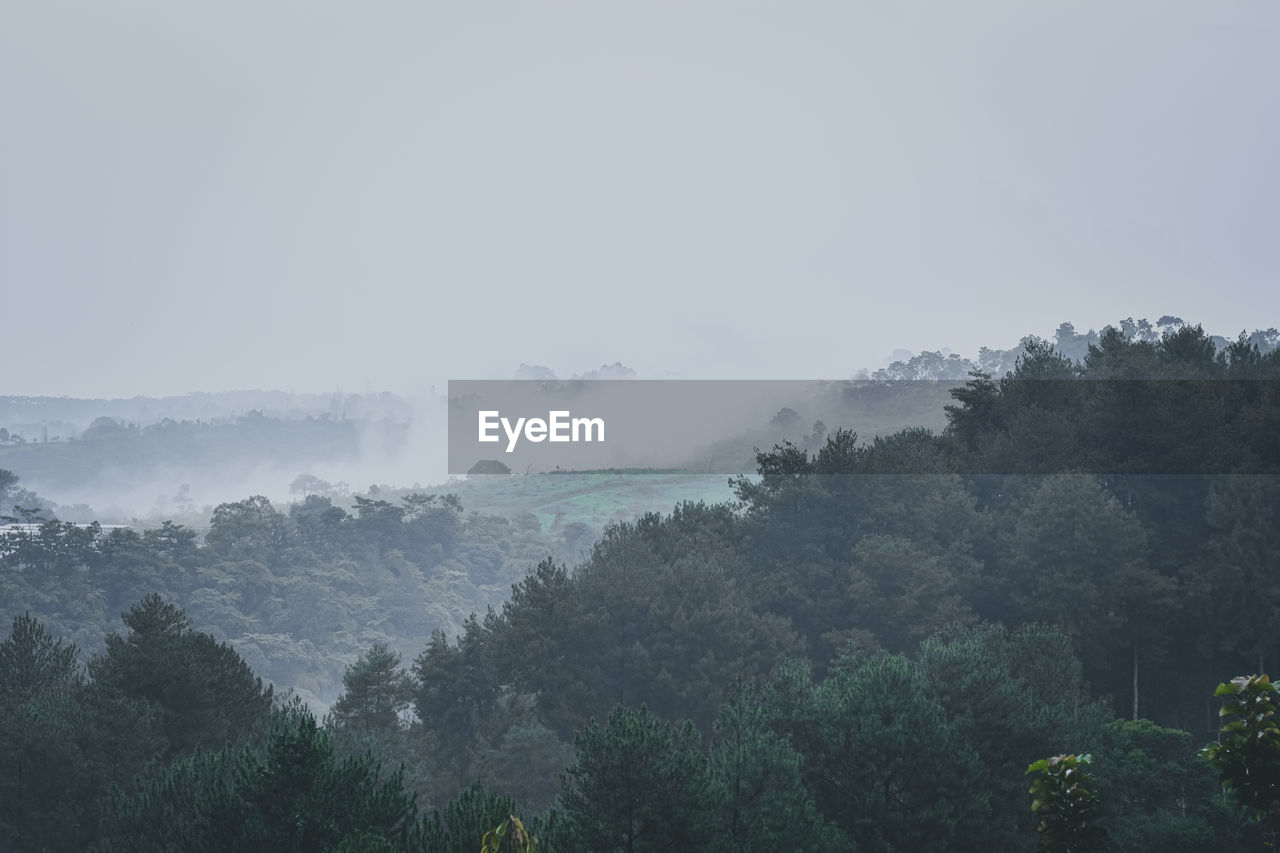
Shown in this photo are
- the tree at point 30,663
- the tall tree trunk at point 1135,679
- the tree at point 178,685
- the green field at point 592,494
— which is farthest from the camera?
the green field at point 592,494

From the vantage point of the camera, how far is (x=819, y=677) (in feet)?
145

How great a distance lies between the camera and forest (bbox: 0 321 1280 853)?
76.2 feet

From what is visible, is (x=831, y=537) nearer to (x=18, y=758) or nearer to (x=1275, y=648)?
(x=1275, y=648)

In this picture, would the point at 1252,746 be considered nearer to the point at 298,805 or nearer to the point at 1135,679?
the point at 298,805

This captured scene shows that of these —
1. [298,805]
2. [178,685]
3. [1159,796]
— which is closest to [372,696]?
[178,685]

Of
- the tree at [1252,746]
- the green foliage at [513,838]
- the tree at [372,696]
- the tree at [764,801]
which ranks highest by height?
the tree at [1252,746]

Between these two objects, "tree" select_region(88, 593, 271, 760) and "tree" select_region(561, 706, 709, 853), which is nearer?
"tree" select_region(561, 706, 709, 853)

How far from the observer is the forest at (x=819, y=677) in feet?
76.2

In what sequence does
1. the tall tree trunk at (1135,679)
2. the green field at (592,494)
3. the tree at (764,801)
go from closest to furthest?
the tree at (764,801) < the tall tree trunk at (1135,679) < the green field at (592,494)

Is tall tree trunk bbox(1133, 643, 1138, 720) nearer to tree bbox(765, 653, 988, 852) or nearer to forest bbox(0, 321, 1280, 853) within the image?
forest bbox(0, 321, 1280, 853)

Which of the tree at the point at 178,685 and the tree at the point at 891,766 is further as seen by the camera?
the tree at the point at 178,685

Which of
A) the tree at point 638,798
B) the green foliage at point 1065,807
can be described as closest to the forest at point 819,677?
the tree at point 638,798

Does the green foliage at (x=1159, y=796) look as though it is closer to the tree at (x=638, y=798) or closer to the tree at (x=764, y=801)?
the tree at (x=764, y=801)

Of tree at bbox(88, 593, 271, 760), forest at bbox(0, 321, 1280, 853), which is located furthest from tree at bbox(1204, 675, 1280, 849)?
tree at bbox(88, 593, 271, 760)
